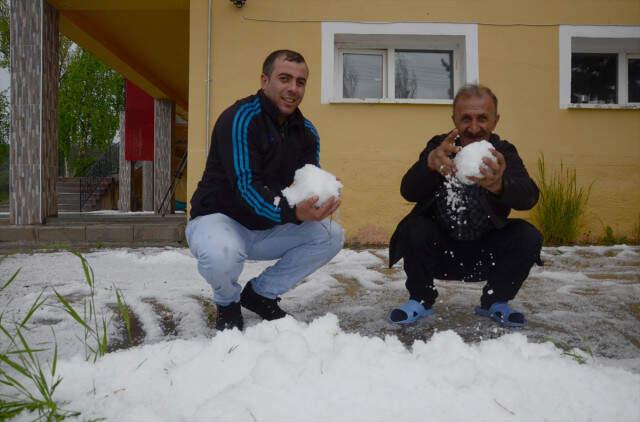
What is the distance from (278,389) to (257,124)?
1203 millimetres

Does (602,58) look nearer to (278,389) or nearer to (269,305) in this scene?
(269,305)

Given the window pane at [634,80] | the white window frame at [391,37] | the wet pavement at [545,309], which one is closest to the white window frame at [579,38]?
the window pane at [634,80]

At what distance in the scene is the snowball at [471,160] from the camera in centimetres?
193

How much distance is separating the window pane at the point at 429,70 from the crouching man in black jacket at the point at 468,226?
3.45 m

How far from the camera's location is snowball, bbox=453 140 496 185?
193 centimetres

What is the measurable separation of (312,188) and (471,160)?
2.09ft

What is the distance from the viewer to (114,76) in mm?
22734

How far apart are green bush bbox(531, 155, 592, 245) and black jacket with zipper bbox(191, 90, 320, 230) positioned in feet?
11.7

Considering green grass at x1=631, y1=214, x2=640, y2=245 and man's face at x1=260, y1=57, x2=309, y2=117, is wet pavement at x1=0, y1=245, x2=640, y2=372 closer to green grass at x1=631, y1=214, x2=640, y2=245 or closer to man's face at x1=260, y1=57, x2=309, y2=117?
man's face at x1=260, y1=57, x2=309, y2=117

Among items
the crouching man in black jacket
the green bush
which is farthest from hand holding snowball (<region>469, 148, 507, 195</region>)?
the green bush

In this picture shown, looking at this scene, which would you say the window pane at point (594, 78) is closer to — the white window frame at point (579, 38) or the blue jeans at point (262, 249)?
the white window frame at point (579, 38)

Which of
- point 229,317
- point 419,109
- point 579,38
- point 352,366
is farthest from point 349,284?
point 579,38

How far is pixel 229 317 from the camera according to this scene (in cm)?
218

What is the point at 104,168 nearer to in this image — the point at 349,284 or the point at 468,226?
the point at 349,284
